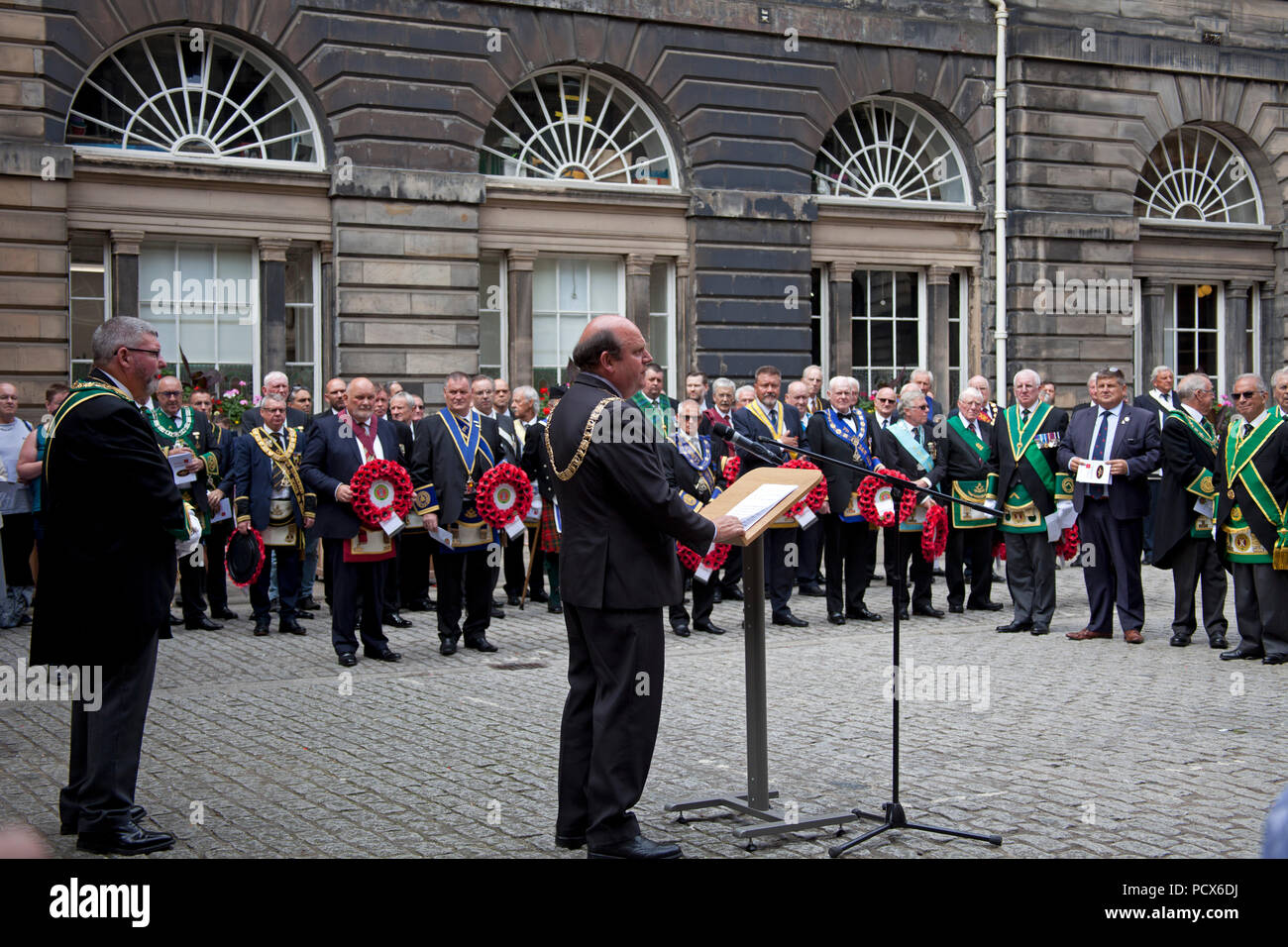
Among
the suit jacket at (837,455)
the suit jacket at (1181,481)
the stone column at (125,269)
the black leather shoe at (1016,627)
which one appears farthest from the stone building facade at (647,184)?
the suit jacket at (1181,481)

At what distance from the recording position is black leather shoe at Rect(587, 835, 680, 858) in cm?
553

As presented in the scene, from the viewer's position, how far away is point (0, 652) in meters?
11.4

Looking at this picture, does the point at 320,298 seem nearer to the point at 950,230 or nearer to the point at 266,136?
the point at 266,136

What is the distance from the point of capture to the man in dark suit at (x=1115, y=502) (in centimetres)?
1191

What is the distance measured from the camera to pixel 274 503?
1280 centimetres

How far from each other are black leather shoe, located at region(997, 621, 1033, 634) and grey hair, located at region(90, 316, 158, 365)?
28.0 ft

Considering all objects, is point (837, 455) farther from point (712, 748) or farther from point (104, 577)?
point (104, 577)

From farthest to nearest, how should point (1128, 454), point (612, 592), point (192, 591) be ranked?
point (192, 591) → point (1128, 454) → point (612, 592)

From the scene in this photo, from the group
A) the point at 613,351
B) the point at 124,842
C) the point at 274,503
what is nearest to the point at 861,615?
the point at 274,503

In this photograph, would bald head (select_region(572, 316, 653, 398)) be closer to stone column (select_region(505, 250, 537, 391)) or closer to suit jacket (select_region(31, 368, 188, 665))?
suit jacket (select_region(31, 368, 188, 665))

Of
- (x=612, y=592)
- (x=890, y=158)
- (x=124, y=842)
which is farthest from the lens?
(x=890, y=158)

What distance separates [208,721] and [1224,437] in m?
8.19

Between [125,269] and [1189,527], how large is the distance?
13045 mm
